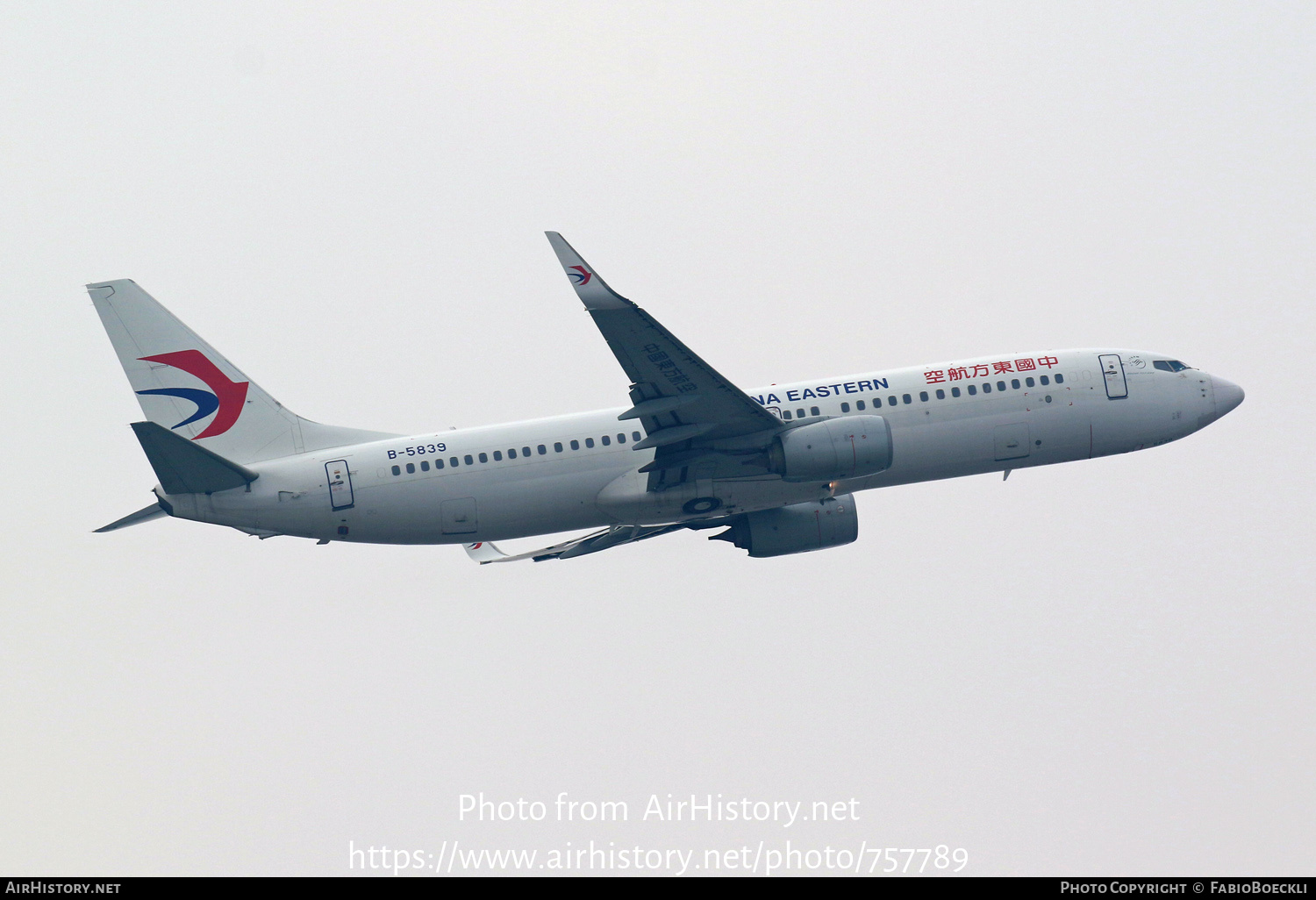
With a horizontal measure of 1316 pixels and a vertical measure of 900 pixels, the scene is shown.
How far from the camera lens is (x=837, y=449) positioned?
40.5m

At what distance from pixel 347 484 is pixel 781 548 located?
1485 centimetres

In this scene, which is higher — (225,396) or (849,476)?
(225,396)

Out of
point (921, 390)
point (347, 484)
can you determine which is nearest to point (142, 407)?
point (347, 484)

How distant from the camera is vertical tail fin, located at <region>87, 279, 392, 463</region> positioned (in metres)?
42.3

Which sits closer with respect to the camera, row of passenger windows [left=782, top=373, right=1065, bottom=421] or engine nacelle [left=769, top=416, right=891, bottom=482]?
engine nacelle [left=769, top=416, right=891, bottom=482]

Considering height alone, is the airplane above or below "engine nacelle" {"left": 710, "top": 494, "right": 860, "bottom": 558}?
above

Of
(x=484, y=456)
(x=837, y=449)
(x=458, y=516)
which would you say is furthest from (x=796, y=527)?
(x=458, y=516)

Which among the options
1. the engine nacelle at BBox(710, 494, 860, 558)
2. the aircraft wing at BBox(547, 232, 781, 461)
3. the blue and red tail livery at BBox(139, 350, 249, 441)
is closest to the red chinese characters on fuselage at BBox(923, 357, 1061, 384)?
the engine nacelle at BBox(710, 494, 860, 558)

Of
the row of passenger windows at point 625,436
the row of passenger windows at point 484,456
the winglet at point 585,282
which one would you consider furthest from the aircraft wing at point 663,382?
the row of passenger windows at point 484,456

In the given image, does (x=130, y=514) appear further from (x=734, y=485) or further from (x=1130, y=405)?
(x=1130, y=405)

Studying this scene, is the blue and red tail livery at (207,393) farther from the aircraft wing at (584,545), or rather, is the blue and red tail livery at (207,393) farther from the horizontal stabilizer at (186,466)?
the aircraft wing at (584,545)

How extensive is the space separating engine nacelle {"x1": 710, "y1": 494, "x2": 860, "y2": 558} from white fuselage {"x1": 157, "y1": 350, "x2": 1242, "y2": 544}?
3.19 metres

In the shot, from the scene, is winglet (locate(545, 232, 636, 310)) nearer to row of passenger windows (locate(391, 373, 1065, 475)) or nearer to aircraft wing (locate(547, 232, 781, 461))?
aircraft wing (locate(547, 232, 781, 461))

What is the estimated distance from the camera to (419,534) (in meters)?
41.4
